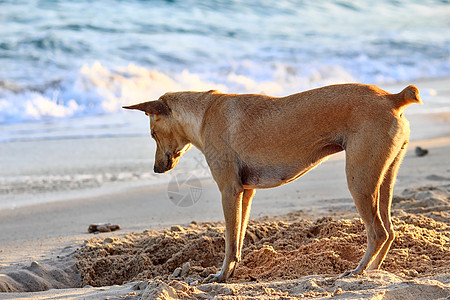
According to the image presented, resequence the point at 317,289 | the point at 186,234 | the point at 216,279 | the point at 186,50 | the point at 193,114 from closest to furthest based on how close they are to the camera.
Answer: the point at 317,289 → the point at 216,279 → the point at 193,114 → the point at 186,234 → the point at 186,50

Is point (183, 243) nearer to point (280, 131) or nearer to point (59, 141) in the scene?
point (280, 131)

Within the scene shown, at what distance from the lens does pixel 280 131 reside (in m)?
4.63

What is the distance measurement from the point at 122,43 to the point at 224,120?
49.8 feet

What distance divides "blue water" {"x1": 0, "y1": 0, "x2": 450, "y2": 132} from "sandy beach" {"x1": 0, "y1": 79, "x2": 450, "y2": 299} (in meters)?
4.66

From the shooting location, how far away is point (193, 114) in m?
5.09

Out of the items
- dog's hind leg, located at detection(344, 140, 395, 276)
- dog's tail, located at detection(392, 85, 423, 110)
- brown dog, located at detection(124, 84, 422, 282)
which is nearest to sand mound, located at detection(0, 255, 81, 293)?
brown dog, located at detection(124, 84, 422, 282)

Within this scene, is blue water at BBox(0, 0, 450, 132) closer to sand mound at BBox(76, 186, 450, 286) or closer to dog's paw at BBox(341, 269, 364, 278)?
sand mound at BBox(76, 186, 450, 286)

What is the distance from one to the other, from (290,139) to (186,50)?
1535 centimetres

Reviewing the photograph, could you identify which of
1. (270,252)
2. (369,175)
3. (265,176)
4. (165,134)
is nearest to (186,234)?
(270,252)

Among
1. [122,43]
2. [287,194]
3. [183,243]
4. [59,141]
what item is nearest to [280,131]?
[183,243]

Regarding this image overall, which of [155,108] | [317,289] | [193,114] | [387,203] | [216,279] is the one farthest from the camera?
[155,108]

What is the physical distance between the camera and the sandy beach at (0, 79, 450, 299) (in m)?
4.43

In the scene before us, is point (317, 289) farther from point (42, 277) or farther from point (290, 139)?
point (42, 277)

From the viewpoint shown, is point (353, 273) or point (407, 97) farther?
point (353, 273)
